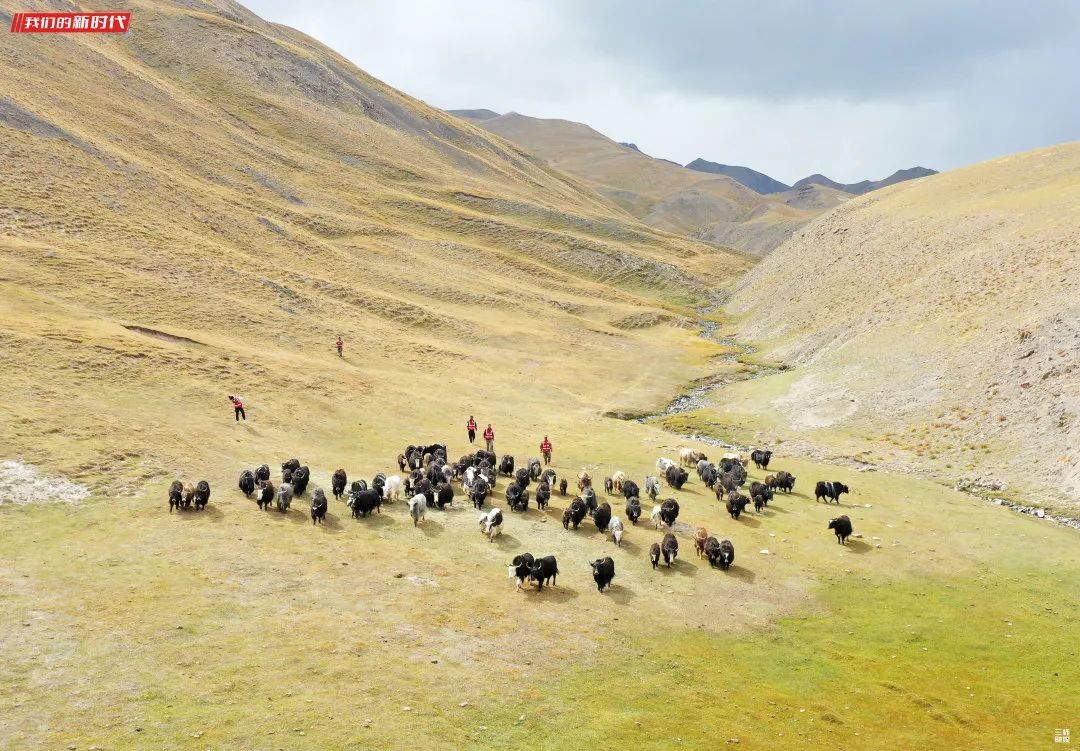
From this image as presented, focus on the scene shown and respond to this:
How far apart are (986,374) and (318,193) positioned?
306 ft

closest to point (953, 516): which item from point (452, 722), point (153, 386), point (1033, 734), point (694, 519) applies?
point (694, 519)

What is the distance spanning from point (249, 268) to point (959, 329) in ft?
204

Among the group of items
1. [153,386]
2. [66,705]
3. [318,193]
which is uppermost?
[318,193]

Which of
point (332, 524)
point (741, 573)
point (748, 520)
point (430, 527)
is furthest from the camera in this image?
point (748, 520)

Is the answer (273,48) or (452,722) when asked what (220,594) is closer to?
(452,722)

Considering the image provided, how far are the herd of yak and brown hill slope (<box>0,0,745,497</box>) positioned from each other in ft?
17.8

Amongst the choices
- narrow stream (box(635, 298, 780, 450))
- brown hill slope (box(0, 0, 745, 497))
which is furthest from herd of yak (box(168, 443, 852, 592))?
narrow stream (box(635, 298, 780, 450))

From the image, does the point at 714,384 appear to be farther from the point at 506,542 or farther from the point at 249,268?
the point at 249,268

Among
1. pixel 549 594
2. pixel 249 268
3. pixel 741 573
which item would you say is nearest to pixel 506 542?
pixel 549 594

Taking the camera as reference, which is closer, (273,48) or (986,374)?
(986,374)

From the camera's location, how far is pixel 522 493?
30188 mm

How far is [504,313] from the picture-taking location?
280 feet

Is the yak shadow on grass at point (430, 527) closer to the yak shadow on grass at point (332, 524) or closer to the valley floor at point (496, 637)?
the valley floor at point (496, 637)

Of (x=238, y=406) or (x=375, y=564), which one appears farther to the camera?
(x=238, y=406)
